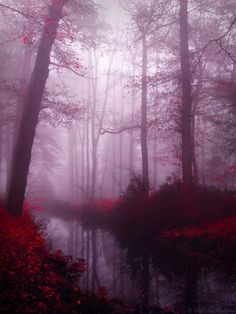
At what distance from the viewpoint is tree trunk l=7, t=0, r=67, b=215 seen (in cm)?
1044

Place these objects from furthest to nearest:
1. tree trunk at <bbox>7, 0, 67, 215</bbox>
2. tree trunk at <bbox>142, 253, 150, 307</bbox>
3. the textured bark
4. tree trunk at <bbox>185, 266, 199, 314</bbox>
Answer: tree trunk at <bbox>7, 0, 67, 215</bbox> < the textured bark < tree trunk at <bbox>142, 253, 150, 307</bbox> < tree trunk at <bbox>185, 266, 199, 314</bbox>

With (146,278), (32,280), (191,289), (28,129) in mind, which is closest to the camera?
(32,280)

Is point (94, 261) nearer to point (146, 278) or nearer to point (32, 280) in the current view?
point (146, 278)

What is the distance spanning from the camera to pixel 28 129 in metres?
10.6

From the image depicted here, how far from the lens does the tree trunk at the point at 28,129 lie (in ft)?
34.2

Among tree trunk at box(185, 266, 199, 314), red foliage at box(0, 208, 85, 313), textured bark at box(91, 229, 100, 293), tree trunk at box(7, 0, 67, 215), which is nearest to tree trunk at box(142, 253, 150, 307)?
tree trunk at box(185, 266, 199, 314)

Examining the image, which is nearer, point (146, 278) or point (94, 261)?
point (146, 278)

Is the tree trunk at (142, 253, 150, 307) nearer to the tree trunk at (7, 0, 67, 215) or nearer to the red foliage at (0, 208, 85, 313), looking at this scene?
the red foliage at (0, 208, 85, 313)

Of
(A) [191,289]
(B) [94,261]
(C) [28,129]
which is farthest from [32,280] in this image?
(C) [28,129]

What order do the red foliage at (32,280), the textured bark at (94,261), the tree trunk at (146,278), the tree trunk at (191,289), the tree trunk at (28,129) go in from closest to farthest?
the red foliage at (32,280), the tree trunk at (191,289), the tree trunk at (146,278), the textured bark at (94,261), the tree trunk at (28,129)

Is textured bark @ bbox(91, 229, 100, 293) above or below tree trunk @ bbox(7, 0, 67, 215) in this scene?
below

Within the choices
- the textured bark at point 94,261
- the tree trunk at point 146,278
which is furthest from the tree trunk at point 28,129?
the tree trunk at point 146,278

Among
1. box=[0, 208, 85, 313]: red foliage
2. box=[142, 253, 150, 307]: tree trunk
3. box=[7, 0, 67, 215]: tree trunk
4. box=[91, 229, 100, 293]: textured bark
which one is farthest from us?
box=[7, 0, 67, 215]: tree trunk

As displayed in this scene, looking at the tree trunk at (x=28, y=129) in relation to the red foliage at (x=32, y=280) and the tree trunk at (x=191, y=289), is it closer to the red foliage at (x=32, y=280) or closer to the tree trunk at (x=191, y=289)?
the red foliage at (x=32, y=280)
